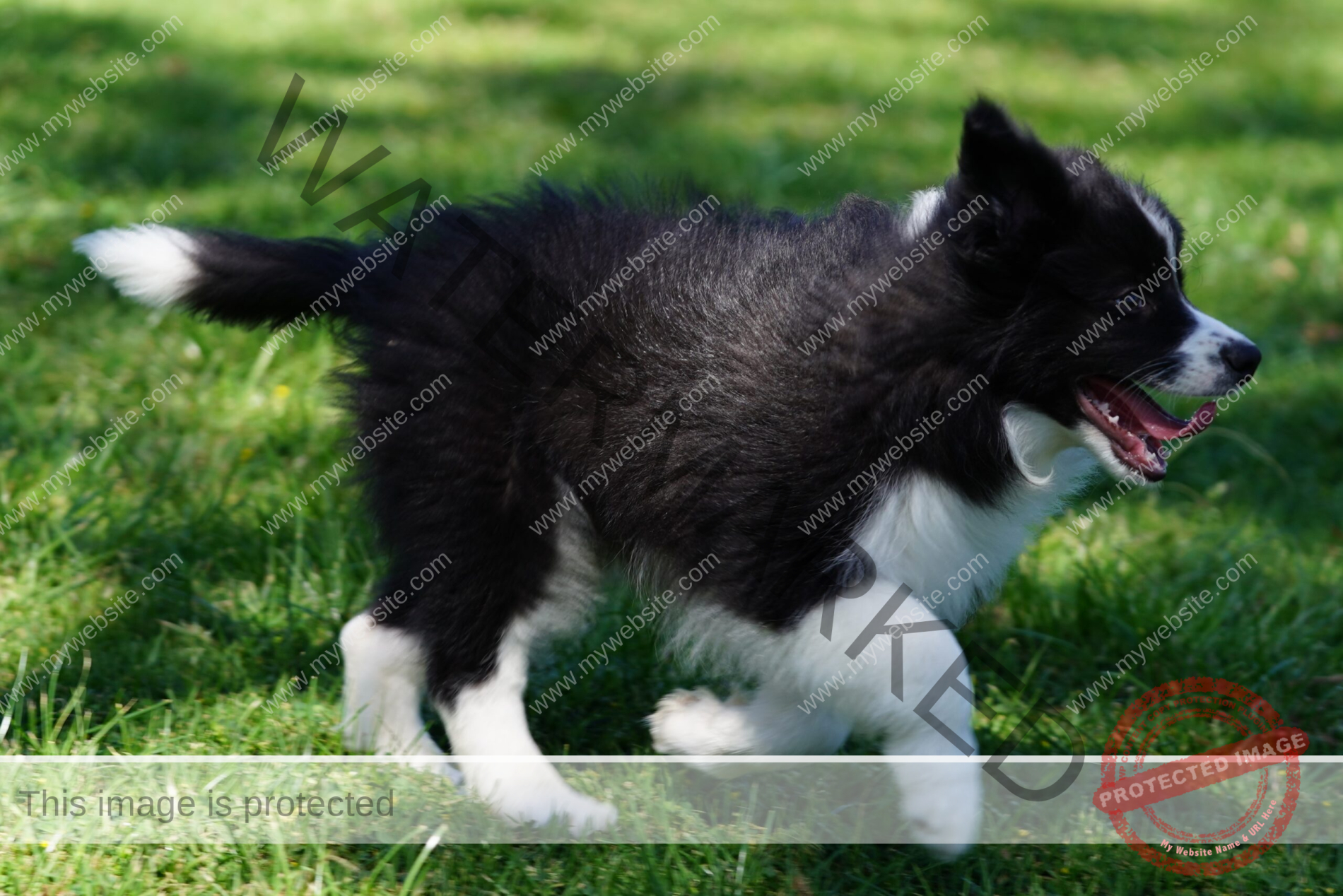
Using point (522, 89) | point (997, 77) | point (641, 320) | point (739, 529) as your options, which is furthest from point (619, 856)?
point (997, 77)

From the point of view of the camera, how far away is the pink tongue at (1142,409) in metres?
2.58

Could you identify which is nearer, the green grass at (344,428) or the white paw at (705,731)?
the green grass at (344,428)

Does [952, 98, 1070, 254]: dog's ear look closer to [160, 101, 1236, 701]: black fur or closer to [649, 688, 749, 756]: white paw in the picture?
[160, 101, 1236, 701]: black fur

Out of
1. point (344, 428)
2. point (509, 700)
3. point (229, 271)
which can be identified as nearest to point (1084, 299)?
point (509, 700)

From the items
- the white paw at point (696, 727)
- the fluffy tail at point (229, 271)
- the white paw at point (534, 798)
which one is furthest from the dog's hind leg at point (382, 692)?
the fluffy tail at point (229, 271)

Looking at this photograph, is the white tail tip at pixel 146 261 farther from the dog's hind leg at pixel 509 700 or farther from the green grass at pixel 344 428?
the dog's hind leg at pixel 509 700

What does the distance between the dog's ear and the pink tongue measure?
0.32 metres

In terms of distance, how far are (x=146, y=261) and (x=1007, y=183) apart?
1.77 metres

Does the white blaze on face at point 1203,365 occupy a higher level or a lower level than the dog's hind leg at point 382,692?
higher

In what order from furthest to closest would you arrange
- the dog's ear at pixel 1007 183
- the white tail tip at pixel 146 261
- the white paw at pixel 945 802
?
the white tail tip at pixel 146 261 → the white paw at pixel 945 802 → the dog's ear at pixel 1007 183

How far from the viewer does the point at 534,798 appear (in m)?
Answer: 2.76

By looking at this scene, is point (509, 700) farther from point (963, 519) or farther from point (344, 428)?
point (963, 519)

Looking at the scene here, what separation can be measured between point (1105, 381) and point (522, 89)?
566 centimetres

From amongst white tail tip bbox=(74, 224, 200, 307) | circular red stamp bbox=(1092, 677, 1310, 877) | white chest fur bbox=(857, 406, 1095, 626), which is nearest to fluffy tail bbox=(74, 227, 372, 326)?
white tail tip bbox=(74, 224, 200, 307)
